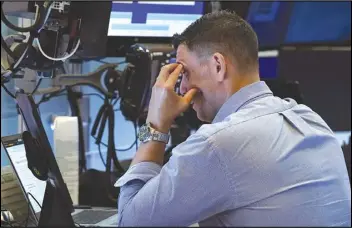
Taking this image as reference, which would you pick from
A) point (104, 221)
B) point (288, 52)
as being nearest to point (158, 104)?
point (104, 221)

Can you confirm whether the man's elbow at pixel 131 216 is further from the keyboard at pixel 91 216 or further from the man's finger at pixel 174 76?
the keyboard at pixel 91 216

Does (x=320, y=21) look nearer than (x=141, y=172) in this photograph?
No

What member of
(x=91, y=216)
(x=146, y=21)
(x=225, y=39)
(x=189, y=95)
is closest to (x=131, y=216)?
(x=189, y=95)

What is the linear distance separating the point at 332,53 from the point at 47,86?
1.75m

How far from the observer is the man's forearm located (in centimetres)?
129

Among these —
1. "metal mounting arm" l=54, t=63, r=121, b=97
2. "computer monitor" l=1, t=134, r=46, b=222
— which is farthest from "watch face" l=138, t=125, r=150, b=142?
"metal mounting arm" l=54, t=63, r=121, b=97

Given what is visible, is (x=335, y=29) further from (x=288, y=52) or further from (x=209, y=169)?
(x=209, y=169)

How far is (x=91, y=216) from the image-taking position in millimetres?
1914

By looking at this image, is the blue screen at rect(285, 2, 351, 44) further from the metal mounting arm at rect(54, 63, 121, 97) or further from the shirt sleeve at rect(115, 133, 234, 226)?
the shirt sleeve at rect(115, 133, 234, 226)

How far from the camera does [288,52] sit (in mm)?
3254

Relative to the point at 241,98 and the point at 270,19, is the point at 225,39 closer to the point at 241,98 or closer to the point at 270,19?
the point at 241,98

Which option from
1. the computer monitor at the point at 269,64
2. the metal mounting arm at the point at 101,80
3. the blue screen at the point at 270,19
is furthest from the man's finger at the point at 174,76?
the blue screen at the point at 270,19

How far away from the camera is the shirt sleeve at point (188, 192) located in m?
1.14

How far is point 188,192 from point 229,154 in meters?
0.12
